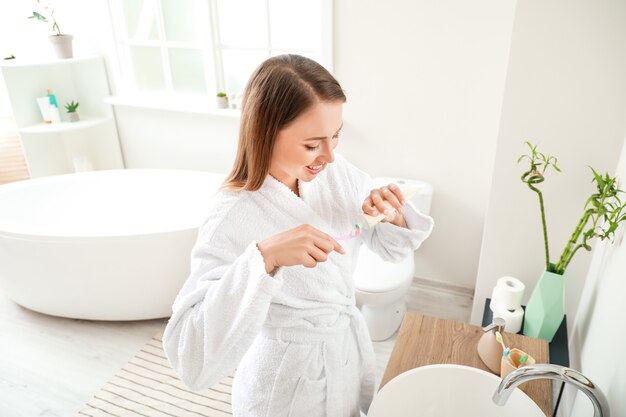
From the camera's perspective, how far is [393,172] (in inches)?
95.3

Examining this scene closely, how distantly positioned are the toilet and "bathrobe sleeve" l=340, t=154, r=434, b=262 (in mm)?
723

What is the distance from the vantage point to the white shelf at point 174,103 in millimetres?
2744

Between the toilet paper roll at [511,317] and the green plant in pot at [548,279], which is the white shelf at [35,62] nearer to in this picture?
the green plant in pot at [548,279]

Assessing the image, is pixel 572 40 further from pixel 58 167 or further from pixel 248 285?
pixel 58 167

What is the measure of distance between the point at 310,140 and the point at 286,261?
0.73 ft

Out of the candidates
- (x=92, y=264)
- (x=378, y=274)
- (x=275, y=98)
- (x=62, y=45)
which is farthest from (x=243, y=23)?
(x=275, y=98)

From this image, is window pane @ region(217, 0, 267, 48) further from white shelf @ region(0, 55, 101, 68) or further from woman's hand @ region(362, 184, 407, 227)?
woman's hand @ region(362, 184, 407, 227)

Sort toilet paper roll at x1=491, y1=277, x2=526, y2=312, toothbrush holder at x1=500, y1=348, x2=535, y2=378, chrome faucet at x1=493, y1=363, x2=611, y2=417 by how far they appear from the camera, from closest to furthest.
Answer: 1. chrome faucet at x1=493, y1=363, x2=611, y2=417
2. toothbrush holder at x1=500, y1=348, x2=535, y2=378
3. toilet paper roll at x1=491, y1=277, x2=526, y2=312

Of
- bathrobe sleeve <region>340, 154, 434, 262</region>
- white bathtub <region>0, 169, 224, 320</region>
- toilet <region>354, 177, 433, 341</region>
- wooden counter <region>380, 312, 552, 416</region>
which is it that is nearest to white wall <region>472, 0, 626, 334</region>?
toilet <region>354, 177, 433, 341</region>

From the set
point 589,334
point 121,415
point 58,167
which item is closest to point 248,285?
point 589,334

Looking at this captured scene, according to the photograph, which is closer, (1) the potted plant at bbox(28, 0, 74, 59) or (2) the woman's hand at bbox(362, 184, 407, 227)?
(2) the woman's hand at bbox(362, 184, 407, 227)

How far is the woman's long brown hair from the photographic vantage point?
2.58 feet

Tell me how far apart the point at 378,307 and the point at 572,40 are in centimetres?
132

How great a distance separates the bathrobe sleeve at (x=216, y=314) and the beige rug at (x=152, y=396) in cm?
120
